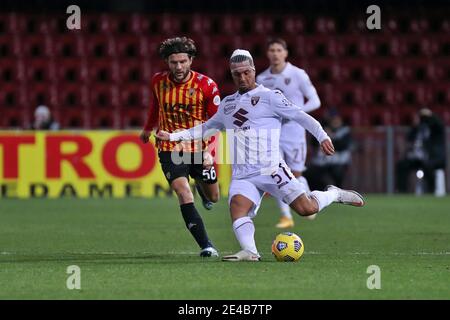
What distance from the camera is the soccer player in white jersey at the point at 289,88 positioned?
45.5 feet

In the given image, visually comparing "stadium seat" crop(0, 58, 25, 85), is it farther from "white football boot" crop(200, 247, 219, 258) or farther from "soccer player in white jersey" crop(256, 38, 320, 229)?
"white football boot" crop(200, 247, 219, 258)

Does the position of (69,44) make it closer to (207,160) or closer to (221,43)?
(221,43)

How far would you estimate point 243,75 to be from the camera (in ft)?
31.7

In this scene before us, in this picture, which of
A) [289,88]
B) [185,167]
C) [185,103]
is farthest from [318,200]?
[289,88]

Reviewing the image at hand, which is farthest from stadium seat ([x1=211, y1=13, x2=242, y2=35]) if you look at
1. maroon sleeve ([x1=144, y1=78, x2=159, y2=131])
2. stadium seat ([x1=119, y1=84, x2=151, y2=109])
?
maroon sleeve ([x1=144, y1=78, x2=159, y2=131])

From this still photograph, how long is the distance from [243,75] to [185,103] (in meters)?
1.00

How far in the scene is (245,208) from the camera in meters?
9.64

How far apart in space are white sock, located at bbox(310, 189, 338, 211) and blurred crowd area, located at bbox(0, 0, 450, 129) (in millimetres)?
14908

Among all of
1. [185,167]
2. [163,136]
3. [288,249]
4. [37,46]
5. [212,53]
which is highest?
[37,46]

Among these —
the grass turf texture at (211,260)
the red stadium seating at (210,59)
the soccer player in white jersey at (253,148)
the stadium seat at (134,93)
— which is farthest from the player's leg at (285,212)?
the stadium seat at (134,93)

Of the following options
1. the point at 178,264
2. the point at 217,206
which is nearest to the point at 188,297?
the point at 178,264
